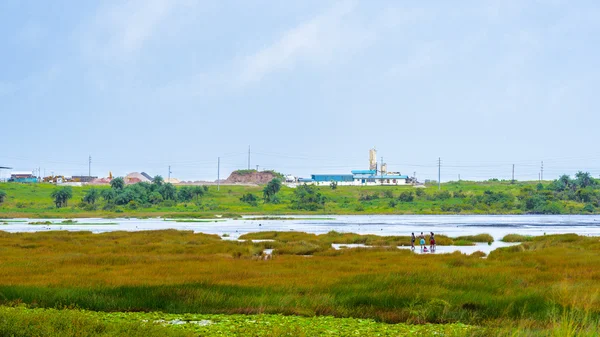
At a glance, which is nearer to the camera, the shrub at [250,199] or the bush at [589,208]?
the bush at [589,208]

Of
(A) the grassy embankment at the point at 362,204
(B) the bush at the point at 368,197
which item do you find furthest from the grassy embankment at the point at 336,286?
(B) the bush at the point at 368,197

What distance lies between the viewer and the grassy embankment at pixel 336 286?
23.0 m

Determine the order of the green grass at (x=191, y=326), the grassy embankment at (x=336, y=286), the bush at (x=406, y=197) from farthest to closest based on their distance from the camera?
the bush at (x=406, y=197)
the grassy embankment at (x=336, y=286)
the green grass at (x=191, y=326)

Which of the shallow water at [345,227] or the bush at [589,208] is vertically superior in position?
the bush at [589,208]

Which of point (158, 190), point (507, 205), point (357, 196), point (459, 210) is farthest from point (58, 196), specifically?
point (507, 205)

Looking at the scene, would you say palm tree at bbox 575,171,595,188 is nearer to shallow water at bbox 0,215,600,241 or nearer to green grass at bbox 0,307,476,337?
shallow water at bbox 0,215,600,241

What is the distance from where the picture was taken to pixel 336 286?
26797 millimetres

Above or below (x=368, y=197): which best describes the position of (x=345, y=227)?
below

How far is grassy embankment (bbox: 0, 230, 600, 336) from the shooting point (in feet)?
75.4

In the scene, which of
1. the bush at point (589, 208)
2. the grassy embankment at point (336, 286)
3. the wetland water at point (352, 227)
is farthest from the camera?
the bush at point (589, 208)

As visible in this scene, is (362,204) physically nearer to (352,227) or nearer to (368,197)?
(368,197)

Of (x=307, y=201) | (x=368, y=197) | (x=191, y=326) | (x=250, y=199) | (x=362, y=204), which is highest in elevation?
(x=368, y=197)

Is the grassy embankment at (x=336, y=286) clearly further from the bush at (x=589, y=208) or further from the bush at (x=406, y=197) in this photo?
the bush at (x=406, y=197)

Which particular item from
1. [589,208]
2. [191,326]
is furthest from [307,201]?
[191,326]
